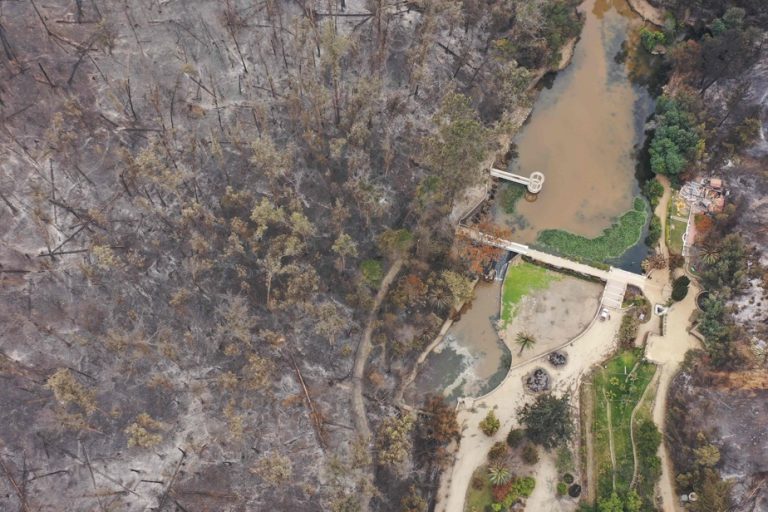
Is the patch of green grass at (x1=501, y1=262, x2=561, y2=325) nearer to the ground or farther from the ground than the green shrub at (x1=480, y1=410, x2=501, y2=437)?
farther from the ground

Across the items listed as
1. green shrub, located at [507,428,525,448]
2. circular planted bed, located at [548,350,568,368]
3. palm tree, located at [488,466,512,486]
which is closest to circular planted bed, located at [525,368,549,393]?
circular planted bed, located at [548,350,568,368]

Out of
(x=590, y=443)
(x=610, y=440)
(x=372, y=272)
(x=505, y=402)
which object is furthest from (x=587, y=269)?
(x=372, y=272)

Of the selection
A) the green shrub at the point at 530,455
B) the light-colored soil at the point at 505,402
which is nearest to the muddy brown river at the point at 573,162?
the light-colored soil at the point at 505,402

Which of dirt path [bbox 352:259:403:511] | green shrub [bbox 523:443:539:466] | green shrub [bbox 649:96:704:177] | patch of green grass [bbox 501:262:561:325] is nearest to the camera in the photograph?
dirt path [bbox 352:259:403:511]

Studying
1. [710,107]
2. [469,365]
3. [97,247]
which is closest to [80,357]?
[97,247]

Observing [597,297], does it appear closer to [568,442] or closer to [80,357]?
[568,442]

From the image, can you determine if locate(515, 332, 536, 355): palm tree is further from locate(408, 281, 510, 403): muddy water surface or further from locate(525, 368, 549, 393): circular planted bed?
locate(525, 368, 549, 393): circular planted bed
